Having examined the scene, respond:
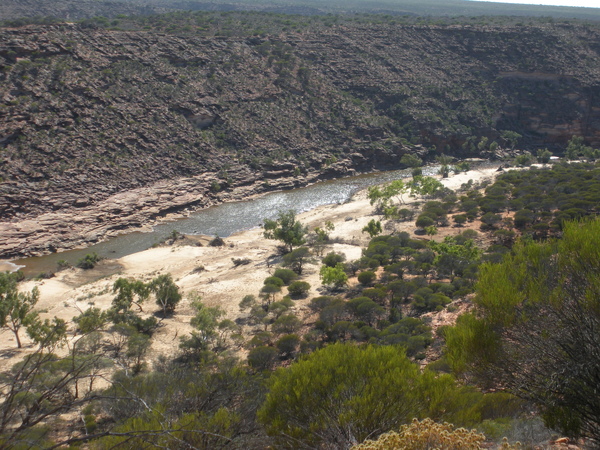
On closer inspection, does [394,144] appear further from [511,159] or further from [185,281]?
[185,281]

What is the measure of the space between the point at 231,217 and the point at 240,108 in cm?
2173

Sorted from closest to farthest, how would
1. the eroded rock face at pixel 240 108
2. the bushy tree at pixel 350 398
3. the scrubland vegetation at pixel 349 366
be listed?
the scrubland vegetation at pixel 349 366
the bushy tree at pixel 350 398
the eroded rock face at pixel 240 108

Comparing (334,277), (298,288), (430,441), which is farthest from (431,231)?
(430,441)

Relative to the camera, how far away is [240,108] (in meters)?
62.7

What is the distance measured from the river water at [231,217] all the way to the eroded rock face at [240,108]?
5.59ft

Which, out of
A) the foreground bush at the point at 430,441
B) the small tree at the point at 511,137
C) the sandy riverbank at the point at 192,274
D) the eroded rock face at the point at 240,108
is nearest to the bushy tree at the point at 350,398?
the foreground bush at the point at 430,441

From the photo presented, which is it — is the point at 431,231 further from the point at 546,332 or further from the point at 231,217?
the point at 546,332

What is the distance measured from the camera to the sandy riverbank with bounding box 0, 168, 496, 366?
82.6ft

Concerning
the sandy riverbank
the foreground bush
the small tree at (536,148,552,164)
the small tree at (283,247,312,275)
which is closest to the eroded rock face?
the small tree at (536,148,552,164)

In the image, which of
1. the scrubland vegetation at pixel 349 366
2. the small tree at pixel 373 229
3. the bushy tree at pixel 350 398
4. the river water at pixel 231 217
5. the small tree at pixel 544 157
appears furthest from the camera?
the small tree at pixel 544 157

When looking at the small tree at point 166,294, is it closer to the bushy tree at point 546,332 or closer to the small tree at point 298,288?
the small tree at point 298,288

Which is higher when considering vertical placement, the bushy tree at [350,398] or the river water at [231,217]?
the bushy tree at [350,398]

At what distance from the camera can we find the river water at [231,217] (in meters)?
38.0

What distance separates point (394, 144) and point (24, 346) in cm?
5476
